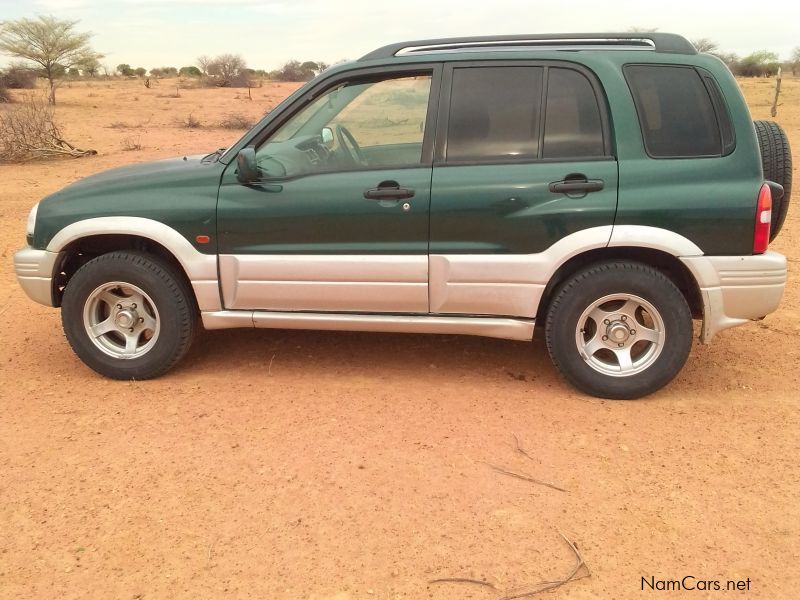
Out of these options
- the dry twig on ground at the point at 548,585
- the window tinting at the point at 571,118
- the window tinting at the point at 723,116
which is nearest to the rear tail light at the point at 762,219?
the window tinting at the point at 723,116

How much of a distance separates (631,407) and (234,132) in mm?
16387

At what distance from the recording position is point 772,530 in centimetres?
301

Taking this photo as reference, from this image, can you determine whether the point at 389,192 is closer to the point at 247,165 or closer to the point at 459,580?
the point at 247,165

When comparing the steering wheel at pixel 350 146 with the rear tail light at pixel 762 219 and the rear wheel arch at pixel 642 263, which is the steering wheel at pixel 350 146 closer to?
the rear wheel arch at pixel 642 263

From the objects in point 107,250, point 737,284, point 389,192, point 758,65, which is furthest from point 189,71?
point 737,284

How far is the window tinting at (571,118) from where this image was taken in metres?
4.03

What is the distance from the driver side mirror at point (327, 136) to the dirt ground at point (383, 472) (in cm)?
141

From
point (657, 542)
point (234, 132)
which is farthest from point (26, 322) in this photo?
point (234, 132)

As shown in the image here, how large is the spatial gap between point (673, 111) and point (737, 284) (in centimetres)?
99

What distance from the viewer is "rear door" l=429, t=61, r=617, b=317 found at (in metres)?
3.97

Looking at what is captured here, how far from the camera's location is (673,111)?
3975 millimetres

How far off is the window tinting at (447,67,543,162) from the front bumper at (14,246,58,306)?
248 cm

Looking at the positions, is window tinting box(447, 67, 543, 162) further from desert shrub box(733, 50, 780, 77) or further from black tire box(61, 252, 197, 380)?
desert shrub box(733, 50, 780, 77)

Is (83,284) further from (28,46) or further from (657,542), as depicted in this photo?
(28,46)
